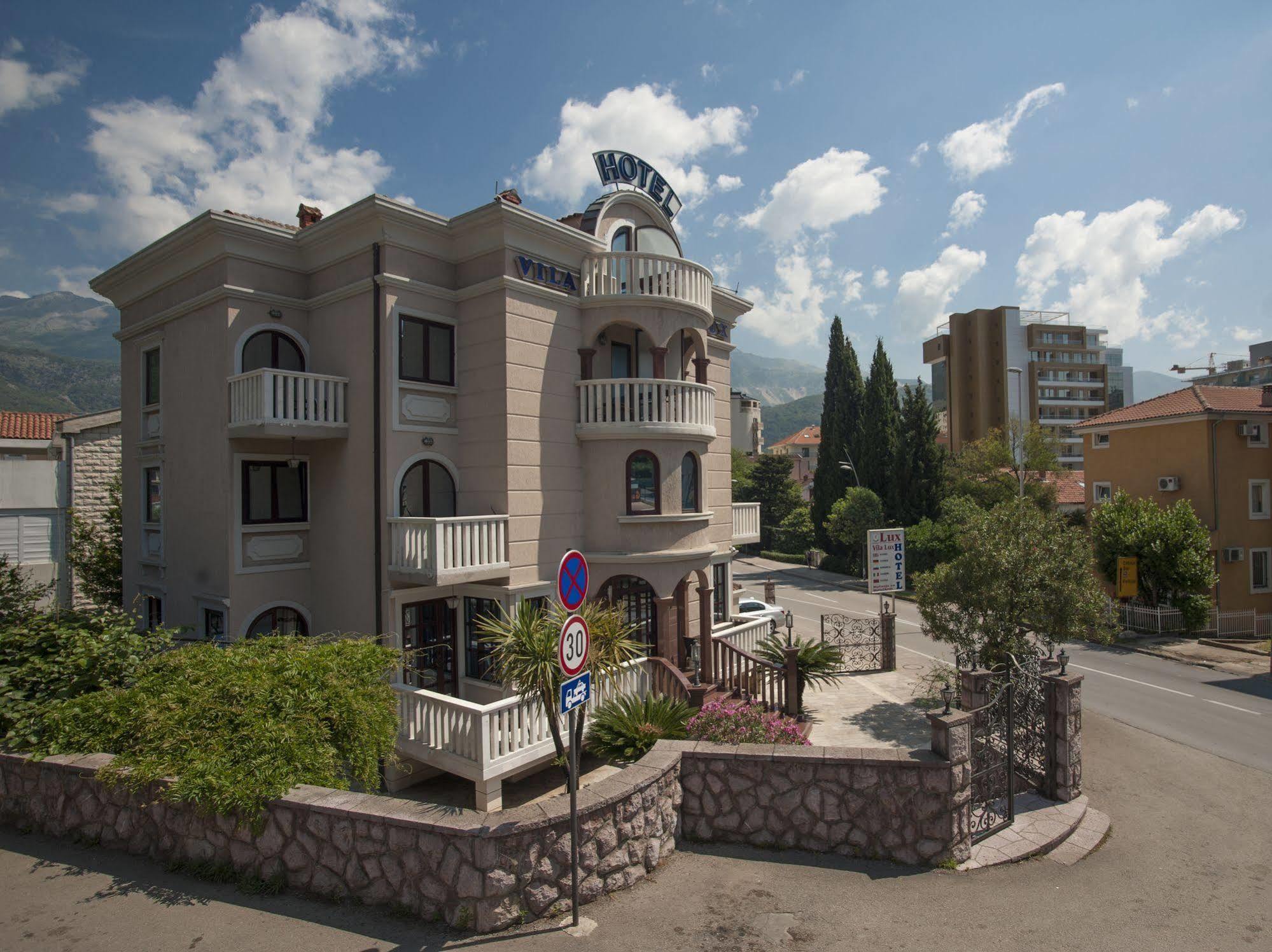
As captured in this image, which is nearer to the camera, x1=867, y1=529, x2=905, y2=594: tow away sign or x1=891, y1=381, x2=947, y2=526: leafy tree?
x1=867, y1=529, x2=905, y2=594: tow away sign

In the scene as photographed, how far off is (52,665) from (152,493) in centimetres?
749

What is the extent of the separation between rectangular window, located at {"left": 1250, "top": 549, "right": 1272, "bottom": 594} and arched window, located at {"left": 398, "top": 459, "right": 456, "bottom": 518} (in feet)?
99.8

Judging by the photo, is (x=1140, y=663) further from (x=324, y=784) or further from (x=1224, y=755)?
(x=324, y=784)

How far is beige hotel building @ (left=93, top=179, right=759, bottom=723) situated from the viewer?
11820mm

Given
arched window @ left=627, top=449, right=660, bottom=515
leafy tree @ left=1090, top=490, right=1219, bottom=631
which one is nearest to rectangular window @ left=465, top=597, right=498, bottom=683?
arched window @ left=627, top=449, right=660, bottom=515

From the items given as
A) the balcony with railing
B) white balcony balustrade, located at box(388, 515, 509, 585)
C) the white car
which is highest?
the balcony with railing

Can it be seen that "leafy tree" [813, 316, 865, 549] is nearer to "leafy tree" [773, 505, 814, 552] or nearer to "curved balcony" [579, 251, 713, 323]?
"leafy tree" [773, 505, 814, 552]

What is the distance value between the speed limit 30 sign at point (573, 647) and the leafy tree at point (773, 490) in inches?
2012

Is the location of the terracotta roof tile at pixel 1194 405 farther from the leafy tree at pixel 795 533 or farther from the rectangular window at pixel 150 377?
the rectangular window at pixel 150 377

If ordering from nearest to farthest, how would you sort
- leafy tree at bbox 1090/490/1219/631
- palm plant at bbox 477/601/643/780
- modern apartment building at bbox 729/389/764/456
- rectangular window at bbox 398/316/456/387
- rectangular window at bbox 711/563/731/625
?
palm plant at bbox 477/601/643/780 < rectangular window at bbox 398/316/456/387 < rectangular window at bbox 711/563/731/625 < leafy tree at bbox 1090/490/1219/631 < modern apartment building at bbox 729/389/764/456

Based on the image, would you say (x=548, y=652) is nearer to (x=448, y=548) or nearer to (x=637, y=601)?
(x=448, y=548)

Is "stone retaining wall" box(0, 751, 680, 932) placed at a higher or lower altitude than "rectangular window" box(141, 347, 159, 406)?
lower

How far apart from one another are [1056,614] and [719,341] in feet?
30.9

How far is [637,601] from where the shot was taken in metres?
14.1
